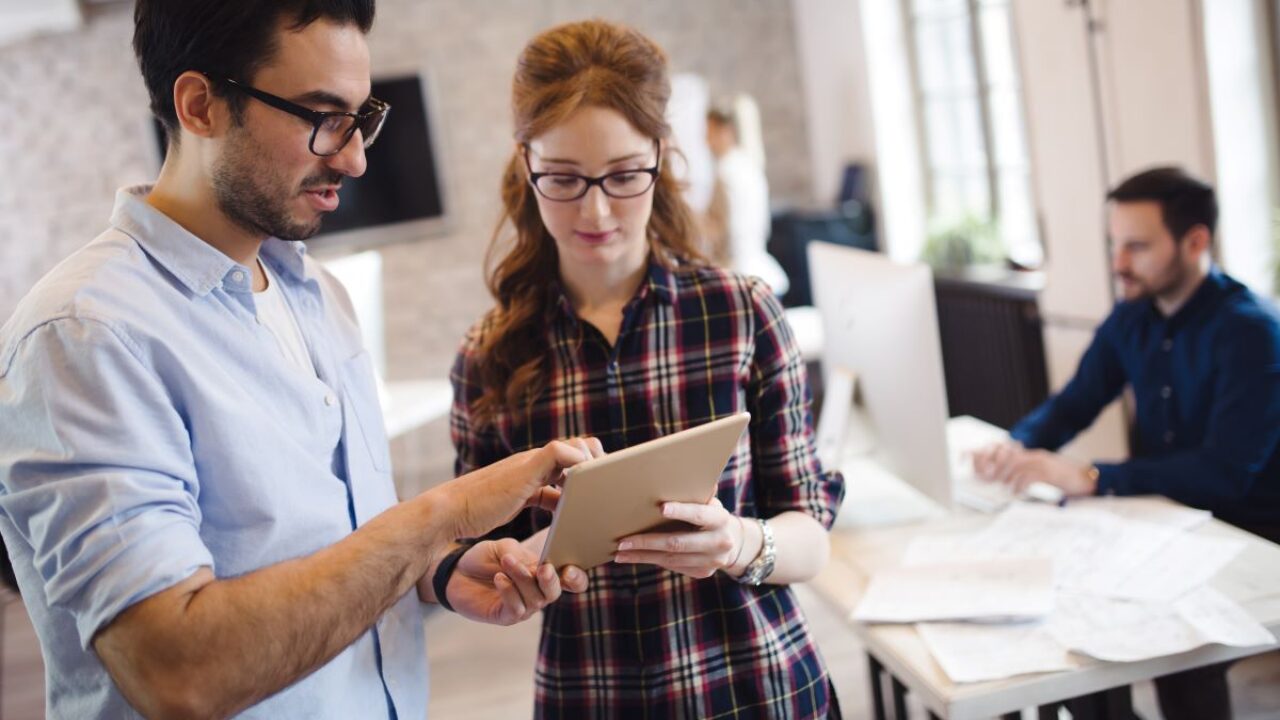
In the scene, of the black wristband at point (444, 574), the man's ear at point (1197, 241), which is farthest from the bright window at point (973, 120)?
the black wristband at point (444, 574)

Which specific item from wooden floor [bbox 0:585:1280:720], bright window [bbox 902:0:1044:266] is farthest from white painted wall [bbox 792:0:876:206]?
wooden floor [bbox 0:585:1280:720]

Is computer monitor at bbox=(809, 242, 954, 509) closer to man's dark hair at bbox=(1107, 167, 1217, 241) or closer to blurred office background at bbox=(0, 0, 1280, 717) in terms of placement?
man's dark hair at bbox=(1107, 167, 1217, 241)

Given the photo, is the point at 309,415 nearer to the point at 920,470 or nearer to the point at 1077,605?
the point at 1077,605

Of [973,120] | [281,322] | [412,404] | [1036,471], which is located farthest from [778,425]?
[973,120]

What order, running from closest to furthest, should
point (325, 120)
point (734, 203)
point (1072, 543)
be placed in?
point (325, 120)
point (1072, 543)
point (734, 203)

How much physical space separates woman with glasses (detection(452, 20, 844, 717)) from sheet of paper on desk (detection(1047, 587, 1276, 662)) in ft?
1.29

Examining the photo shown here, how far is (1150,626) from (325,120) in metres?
1.31

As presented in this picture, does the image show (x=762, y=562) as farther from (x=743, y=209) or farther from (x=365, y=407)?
(x=743, y=209)

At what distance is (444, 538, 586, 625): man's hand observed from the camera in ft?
4.07

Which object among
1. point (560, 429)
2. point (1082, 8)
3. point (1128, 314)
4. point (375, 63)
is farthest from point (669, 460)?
point (375, 63)

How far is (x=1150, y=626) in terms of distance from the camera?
159 cm

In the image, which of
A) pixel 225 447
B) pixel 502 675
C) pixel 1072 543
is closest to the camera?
pixel 225 447

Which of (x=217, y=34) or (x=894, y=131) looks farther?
(x=894, y=131)

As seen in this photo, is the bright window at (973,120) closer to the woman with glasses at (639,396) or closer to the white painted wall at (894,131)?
the white painted wall at (894,131)
